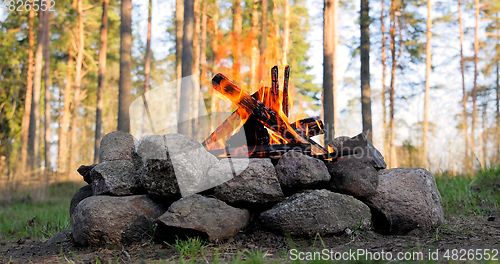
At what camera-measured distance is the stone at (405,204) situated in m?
2.88

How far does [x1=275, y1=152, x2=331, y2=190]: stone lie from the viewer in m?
2.77

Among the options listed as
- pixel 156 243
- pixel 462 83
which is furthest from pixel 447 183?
pixel 462 83

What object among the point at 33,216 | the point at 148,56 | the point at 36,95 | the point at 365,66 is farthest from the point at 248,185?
the point at 148,56

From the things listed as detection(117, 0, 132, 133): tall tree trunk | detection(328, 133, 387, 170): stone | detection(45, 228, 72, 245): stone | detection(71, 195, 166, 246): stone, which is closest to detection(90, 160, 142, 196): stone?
detection(71, 195, 166, 246): stone

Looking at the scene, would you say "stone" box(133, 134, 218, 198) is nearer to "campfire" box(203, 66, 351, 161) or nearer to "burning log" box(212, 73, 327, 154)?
"campfire" box(203, 66, 351, 161)

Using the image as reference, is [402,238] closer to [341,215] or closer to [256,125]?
[341,215]

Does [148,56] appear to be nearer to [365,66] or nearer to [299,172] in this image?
[365,66]

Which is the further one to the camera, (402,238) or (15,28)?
(15,28)

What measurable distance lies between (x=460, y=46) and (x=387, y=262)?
1934 cm

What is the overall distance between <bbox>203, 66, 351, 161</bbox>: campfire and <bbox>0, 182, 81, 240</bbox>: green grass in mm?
2336

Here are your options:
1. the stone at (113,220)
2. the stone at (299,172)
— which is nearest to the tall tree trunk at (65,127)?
the stone at (113,220)

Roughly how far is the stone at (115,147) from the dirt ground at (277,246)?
0.88m

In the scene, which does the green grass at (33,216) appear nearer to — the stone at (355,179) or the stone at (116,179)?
the stone at (116,179)

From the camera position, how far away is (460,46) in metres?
17.4
